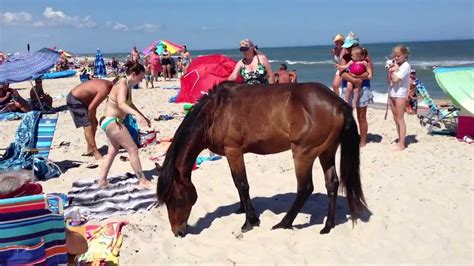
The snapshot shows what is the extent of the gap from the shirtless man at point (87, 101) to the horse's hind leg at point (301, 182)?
427cm

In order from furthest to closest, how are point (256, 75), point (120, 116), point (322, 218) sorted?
point (256, 75) < point (120, 116) < point (322, 218)

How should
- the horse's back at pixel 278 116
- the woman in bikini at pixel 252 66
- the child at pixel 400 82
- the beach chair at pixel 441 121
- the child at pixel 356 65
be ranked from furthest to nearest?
the beach chair at pixel 441 121, the child at pixel 356 65, the child at pixel 400 82, the woman in bikini at pixel 252 66, the horse's back at pixel 278 116

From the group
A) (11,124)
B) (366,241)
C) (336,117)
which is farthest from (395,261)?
(11,124)

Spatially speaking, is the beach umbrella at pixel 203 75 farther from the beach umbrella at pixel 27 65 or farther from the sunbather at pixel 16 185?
the sunbather at pixel 16 185

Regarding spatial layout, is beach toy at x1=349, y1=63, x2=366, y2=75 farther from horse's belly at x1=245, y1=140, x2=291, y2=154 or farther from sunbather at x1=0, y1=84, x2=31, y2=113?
sunbather at x1=0, y1=84, x2=31, y2=113

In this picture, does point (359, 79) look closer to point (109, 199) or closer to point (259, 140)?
point (259, 140)

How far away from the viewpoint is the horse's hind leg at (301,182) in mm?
4547

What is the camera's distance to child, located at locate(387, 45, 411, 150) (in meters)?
7.43

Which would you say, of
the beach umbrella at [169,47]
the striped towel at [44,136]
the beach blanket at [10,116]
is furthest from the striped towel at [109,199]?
the beach umbrella at [169,47]

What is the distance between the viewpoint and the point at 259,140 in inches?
185

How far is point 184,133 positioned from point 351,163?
1674 millimetres

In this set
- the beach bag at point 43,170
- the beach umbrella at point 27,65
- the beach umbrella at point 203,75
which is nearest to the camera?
the beach bag at point 43,170

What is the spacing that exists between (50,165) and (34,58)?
6237 millimetres

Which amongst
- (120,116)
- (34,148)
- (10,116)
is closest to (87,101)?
(34,148)
